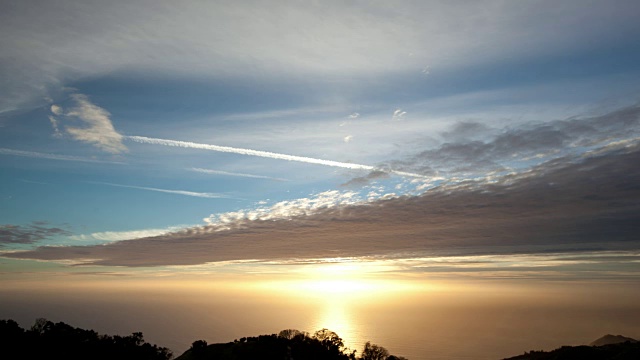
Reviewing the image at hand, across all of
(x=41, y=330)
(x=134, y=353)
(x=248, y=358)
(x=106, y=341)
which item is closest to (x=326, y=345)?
(x=248, y=358)

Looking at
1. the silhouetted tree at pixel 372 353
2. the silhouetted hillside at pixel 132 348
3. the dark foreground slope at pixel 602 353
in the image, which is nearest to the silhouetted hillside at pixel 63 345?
the silhouetted hillside at pixel 132 348

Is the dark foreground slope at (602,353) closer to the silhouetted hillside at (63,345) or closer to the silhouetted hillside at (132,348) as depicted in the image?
the silhouetted hillside at (132,348)

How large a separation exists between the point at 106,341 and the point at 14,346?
1962 centimetres

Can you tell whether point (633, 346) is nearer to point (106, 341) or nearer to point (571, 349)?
point (571, 349)

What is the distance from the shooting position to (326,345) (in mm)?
97375

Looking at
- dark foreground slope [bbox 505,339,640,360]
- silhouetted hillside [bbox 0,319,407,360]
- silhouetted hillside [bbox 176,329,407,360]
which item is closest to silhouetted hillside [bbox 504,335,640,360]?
dark foreground slope [bbox 505,339,640,360]

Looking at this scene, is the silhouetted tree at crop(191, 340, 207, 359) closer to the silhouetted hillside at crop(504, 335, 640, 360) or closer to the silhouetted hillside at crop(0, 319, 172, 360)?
the silhouetted hillside at crop(0, 319, 172, 360)

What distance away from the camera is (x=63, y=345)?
86250mm

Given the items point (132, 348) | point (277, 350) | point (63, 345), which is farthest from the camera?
point (132, 348)

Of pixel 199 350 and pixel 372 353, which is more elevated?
pixel 199 350

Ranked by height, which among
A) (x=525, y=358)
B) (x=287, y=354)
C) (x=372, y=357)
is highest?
(x=287, y=354)

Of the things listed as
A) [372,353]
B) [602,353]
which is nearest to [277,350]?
[372,353]

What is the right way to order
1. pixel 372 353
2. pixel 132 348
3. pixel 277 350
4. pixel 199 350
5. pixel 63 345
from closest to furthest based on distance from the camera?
1. pixel 199 350
2. pixel 277 350
3. pixel 63 345
4. pixel 132 348
5. pixel 372 353

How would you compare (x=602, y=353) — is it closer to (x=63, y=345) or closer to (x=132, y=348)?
(x=132, y=348)
